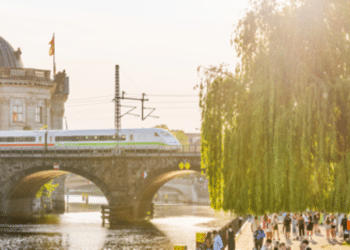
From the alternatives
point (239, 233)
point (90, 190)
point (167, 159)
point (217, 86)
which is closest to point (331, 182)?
point (217, 86)

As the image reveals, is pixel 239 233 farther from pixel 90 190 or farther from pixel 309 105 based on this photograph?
pixel 90 190

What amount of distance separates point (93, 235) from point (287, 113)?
104 ft

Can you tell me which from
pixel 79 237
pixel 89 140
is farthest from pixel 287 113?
pixel 89 140

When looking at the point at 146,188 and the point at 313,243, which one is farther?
the point at 146,188

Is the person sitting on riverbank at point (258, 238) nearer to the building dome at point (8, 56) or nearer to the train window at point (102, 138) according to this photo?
the train window at point (102, 138)

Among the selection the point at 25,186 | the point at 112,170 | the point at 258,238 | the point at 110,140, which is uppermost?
the point at 110,140

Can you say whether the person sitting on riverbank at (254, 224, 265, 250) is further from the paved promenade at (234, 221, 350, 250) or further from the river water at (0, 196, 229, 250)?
the river water at (0, 196, 229, 250)

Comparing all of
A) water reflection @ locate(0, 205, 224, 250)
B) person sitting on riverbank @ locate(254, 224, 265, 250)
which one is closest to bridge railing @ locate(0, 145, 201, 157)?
water reflection @ locate(0, 205, 224, 250)

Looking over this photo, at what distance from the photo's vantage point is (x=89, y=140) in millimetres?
61594

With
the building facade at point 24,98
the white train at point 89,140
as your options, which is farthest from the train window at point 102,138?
the building facade at point 24,98

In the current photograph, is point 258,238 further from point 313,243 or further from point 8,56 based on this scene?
point 8,56

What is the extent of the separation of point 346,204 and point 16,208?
2106 inches

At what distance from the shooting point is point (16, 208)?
64.5 meters

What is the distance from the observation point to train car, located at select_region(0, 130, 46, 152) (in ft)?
209
